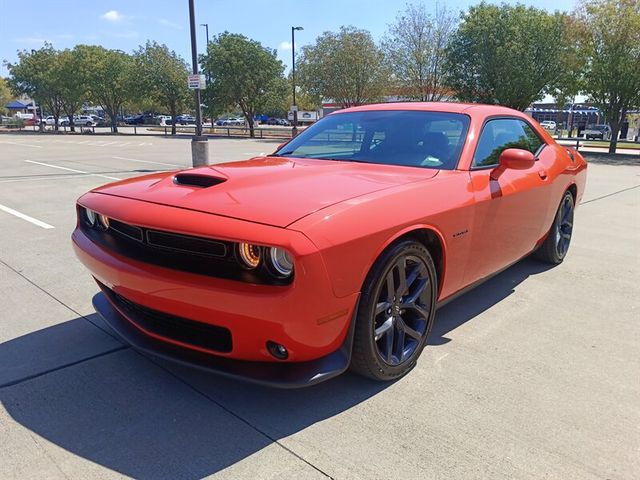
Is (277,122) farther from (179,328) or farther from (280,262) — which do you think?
(280,262)

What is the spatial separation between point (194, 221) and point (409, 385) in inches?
58.1

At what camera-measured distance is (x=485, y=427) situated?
2504mm

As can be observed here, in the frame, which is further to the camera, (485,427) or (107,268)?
(107,268)

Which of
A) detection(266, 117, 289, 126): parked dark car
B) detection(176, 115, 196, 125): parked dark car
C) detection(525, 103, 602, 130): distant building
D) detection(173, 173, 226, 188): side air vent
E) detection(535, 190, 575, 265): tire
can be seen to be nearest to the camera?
detection(173, 173, 226, 188): side air vent

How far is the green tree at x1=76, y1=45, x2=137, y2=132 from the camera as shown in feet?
138

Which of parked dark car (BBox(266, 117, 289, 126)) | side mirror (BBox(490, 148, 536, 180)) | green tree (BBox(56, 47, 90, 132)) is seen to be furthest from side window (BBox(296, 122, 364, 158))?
parked dark car (BBox(266, 117, 289, 126))

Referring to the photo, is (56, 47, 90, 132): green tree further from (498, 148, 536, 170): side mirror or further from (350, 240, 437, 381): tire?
(350, 240, 437, 381): tire

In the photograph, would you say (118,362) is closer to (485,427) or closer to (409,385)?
(409,385)

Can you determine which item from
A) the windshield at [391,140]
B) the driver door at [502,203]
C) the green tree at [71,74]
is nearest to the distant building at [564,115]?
the green tree at [71,74]

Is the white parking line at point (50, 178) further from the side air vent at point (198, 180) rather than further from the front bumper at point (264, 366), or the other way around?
the front bumper at point (264, 366)

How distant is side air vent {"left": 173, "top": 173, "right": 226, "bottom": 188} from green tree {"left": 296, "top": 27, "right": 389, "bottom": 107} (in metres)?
35.3

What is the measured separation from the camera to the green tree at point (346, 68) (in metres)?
36.6

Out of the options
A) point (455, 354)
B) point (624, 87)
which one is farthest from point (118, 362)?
point (624, 87)

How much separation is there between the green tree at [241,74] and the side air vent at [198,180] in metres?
39.4
